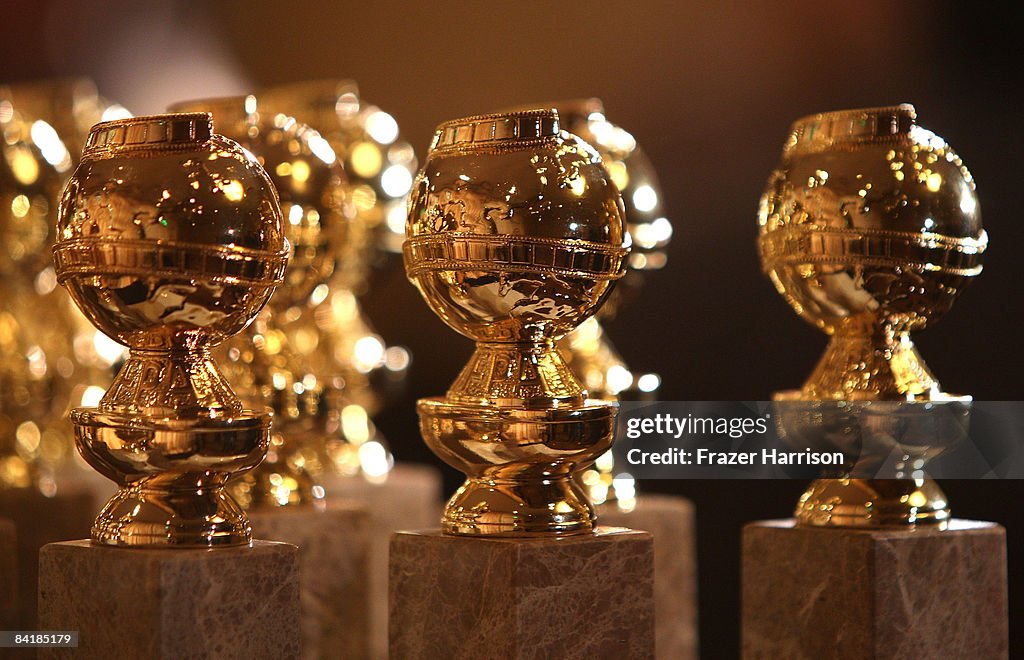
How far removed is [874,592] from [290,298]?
2.87 ft

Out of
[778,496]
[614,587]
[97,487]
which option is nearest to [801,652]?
[614,587]

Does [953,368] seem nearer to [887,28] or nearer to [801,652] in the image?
[887,28]

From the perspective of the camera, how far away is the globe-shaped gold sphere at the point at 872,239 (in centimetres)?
173

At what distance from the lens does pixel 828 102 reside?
11.9 ft

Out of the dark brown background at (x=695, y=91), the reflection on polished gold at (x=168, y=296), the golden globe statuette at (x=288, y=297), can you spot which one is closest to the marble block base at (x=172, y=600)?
the reflection on polished gold at (x=168, y=296)

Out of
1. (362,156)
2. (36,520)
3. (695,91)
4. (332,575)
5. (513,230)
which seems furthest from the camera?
(695,91)

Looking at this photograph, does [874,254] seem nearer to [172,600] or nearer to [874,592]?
[874,592]

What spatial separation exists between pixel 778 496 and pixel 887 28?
3.53 feet

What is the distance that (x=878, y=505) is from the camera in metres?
1.74

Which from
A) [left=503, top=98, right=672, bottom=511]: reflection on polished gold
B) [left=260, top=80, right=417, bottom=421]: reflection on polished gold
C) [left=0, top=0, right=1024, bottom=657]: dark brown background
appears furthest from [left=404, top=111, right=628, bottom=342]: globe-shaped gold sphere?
[left=0, top=0, right=1024, bottom=657]: dark brown background

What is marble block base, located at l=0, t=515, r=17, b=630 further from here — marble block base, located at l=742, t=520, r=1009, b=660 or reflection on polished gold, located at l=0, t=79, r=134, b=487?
marble block base, located at l=742, t=520, r=1009, b=660

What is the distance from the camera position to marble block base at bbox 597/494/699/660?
89.0 inches

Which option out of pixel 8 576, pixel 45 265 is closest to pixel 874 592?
pixel 8 576

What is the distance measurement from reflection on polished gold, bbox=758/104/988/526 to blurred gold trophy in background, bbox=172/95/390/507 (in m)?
0.60
